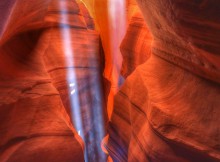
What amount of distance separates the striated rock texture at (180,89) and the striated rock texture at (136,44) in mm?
1357

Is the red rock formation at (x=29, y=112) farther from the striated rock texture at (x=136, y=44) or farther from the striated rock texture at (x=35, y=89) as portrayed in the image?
the striated rock texture at (x=136, y=44)

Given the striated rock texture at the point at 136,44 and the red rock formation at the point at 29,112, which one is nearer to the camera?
the red rock formation at the point at 29,112

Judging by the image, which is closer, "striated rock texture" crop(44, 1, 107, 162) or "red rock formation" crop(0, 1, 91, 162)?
"red rock formation" crop(0, 1, 91, 162)

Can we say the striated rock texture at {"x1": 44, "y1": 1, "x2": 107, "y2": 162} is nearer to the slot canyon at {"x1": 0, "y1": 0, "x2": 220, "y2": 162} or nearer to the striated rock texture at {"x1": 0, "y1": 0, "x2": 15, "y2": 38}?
the slot canyon at {"x1": 0, "y1": 0, "x2": 220, "y2": 162}

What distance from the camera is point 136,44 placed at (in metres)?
4.69

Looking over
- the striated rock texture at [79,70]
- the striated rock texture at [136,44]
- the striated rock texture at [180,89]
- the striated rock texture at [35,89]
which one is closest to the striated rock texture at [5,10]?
the striated rock texture at [35,89]

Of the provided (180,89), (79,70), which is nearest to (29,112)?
(180,89)

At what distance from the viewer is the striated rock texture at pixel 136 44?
4.45 metres

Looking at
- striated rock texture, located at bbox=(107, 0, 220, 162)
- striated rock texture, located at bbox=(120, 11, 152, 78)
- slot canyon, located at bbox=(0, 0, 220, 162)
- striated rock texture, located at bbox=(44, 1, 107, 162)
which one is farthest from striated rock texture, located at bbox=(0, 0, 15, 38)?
striated rock texture, located at bbox=(120, 11, 152, 78)

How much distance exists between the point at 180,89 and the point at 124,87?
1.29 m

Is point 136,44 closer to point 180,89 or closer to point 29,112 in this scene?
point 180,89

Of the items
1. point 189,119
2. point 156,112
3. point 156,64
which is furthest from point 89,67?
point 189,119

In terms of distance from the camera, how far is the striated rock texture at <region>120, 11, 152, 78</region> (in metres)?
4.45

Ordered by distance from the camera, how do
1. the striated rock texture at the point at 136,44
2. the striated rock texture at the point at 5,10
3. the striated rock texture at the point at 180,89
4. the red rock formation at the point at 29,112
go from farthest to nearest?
the striated rock texture at the point at 136,44, the red rock formation at the point at 29,112, the striated rock texture at the point at 5,10, the striated rock texture at the point at 180,89
